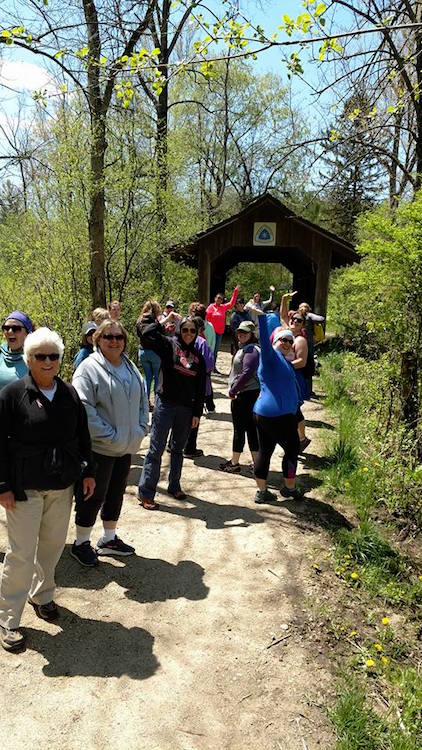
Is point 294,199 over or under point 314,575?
over

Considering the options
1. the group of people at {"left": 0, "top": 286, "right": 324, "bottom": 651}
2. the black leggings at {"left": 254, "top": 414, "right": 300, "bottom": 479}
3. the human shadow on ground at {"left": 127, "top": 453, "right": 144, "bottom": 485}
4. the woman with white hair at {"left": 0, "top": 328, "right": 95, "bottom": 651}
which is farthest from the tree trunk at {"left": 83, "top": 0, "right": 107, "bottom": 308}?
the woman with white hair at {"left": 0, "top": 328, "right": 95, "bottom": 651}

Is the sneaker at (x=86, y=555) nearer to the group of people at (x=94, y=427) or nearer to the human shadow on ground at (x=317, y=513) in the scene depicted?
the group of people at (x=94, y=427)

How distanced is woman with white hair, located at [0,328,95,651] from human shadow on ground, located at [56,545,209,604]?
0.69 m

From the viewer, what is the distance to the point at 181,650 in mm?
3234

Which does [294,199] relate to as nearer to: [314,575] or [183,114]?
[183,114]

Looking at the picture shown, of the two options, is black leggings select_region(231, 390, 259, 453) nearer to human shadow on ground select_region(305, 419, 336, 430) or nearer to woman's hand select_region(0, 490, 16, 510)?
human shadow on ground select_region(305, 419, 336, 430)

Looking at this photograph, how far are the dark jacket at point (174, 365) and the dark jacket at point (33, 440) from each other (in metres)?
1.80

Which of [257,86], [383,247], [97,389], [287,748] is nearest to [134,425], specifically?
[97,389]

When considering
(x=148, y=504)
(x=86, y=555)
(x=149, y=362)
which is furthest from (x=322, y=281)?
(x=86, y=555)

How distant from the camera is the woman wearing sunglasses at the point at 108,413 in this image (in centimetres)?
373

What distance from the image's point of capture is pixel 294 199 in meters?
31.3

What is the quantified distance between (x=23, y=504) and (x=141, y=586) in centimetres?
131

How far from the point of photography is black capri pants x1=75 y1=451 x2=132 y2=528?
3.86 meters

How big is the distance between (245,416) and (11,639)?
342 centimetres
